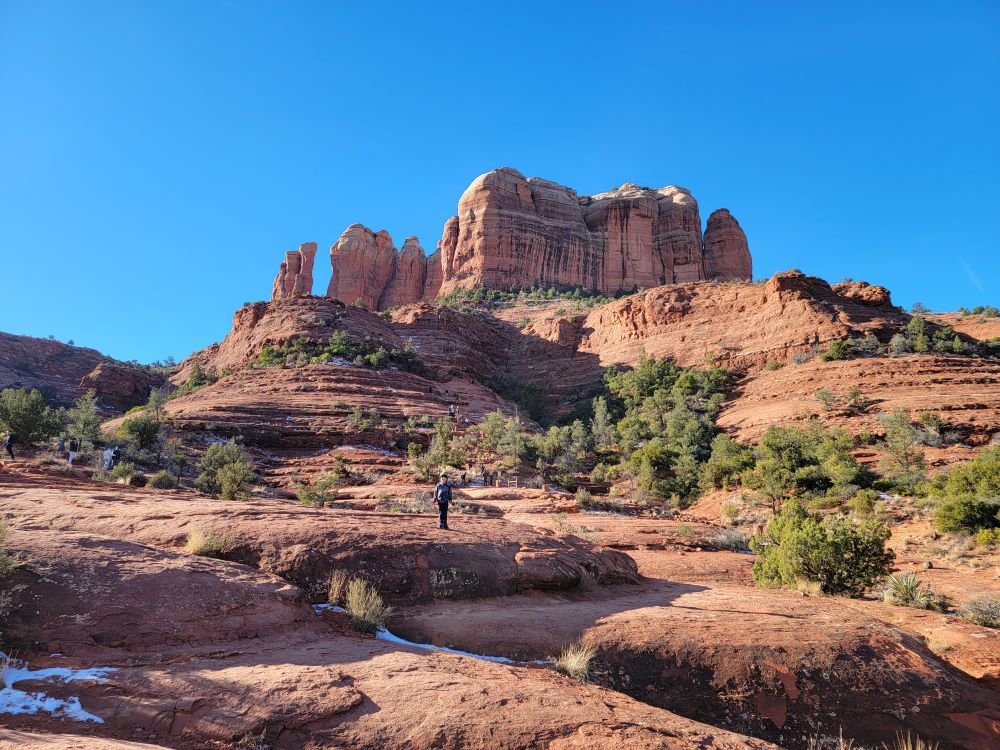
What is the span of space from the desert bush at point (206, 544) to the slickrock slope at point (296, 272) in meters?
90.4

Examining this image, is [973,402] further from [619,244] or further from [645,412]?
[619,244]

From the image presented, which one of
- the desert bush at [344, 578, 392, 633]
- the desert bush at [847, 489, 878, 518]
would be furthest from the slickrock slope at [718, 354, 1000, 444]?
the desert bush at [344, 578, 392, 633]

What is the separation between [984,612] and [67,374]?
7958 centimetres

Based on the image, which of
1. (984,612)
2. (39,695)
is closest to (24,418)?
(39,695)

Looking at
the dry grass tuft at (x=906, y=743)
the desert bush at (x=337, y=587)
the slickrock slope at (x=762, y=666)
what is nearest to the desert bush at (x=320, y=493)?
the desert bush at (x=337, y=587)

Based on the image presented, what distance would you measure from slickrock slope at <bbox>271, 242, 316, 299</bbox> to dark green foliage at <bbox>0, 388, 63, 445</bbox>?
71376mm

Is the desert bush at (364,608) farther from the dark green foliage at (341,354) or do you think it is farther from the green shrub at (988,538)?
the dark green foliage at (341,354)

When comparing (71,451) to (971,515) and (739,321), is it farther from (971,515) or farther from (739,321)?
(739,321)

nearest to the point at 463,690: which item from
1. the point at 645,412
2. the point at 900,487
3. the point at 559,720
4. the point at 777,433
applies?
the point at 559,720

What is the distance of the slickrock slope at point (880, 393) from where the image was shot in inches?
1032

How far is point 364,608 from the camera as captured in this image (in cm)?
678

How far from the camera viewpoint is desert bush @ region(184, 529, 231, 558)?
302 inches

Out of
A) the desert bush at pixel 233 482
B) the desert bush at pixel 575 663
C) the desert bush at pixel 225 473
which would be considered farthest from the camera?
the desert bush at pixel 225 473

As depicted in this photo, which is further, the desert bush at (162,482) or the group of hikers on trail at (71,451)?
the group of hikers on trail at (71,451)
